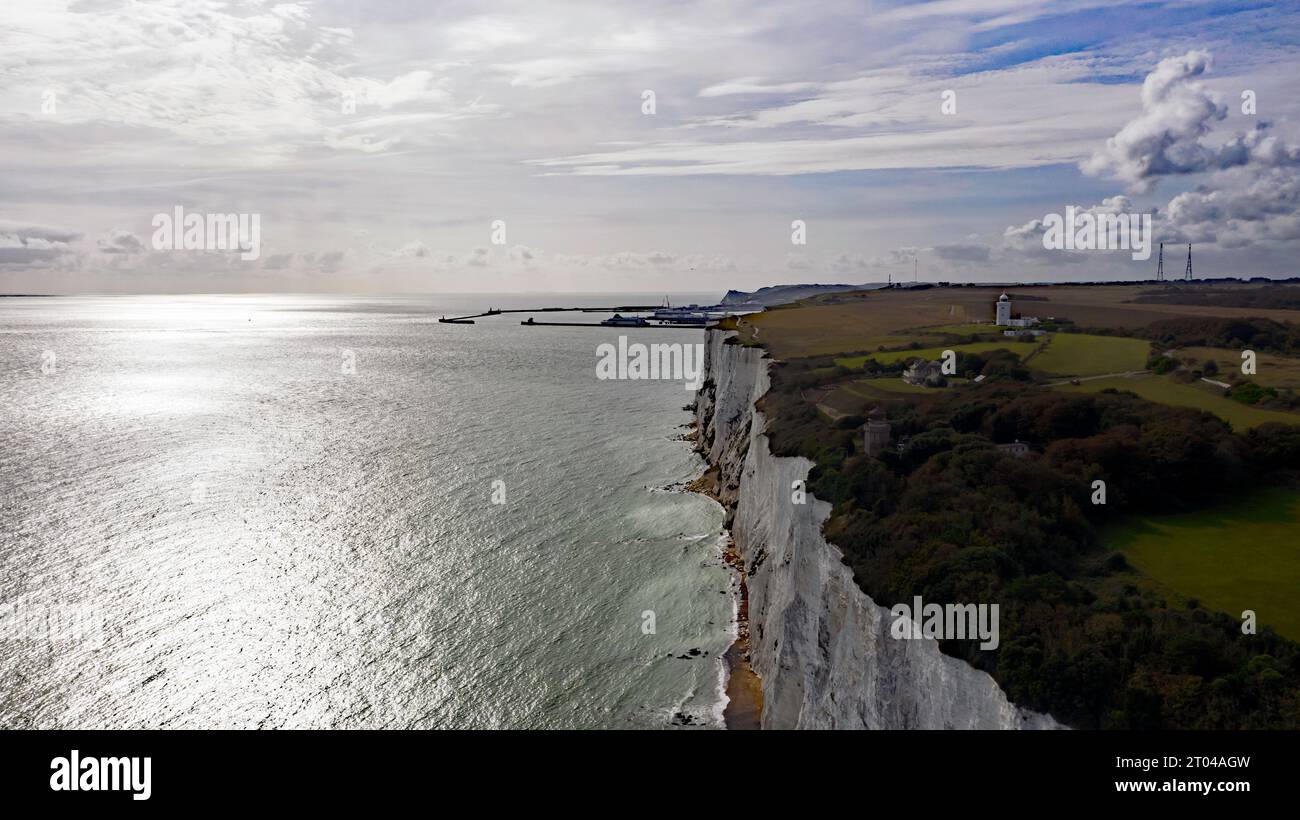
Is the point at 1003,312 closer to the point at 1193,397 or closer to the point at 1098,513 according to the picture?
the point at 1193,397

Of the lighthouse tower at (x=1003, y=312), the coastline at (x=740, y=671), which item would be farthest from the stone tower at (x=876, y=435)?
the lighthouse tower at (x=1003, y=312)

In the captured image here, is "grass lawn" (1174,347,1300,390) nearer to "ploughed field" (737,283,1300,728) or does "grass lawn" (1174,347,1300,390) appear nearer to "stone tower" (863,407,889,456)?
"ploughed field" (737,283,1300,728)

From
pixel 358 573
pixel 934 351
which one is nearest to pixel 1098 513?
pixel 358 573

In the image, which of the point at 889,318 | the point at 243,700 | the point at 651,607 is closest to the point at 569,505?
the point at 651,607

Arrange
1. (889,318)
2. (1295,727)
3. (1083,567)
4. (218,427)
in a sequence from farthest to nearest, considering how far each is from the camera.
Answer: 1. (889,318)
2. (218,427)
3. (1083,567)
4. (1295,727)

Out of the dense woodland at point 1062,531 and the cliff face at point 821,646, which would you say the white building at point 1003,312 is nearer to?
the dense woodland at point 1062,531
